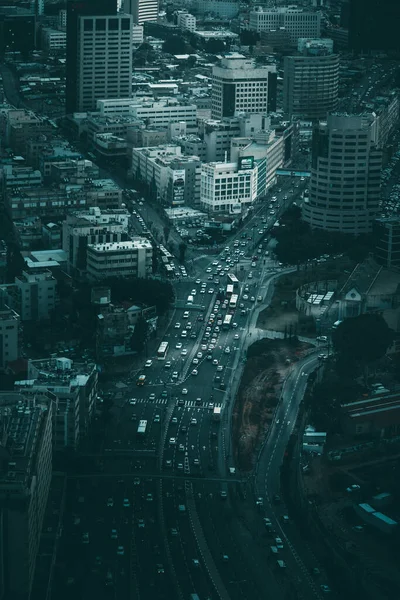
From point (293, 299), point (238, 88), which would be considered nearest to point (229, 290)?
point (293, 299)

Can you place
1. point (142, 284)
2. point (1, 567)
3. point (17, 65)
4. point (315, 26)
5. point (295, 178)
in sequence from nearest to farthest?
point (1, 567)
point (142, 284)
point (295, 178)
point (17, 65)
point (315, 26)

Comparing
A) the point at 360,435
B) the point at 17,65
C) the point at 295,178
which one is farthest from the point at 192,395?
the point at 17,65

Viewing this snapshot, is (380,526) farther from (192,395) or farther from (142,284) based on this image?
(142,284)

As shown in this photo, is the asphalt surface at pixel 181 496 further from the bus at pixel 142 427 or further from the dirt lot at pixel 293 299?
the dirt lot at pixel 293 299

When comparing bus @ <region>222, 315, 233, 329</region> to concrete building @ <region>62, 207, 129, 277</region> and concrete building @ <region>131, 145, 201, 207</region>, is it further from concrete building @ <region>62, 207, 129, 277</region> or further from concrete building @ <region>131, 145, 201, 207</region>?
concrete building @ <region>131, 145, 201, 207</region>

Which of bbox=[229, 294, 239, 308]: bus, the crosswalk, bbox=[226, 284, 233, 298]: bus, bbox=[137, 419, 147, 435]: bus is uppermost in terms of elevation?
bbox=[226, 284, 233, 298]: bus

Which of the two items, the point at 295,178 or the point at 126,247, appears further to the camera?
the point at 295,178

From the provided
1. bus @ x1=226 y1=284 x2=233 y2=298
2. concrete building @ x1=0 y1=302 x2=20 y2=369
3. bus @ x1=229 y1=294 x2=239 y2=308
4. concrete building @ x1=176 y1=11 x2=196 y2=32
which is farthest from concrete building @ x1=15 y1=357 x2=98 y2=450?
Result: concrete building @ x1=176 y1=11 x2=196 y2=32
